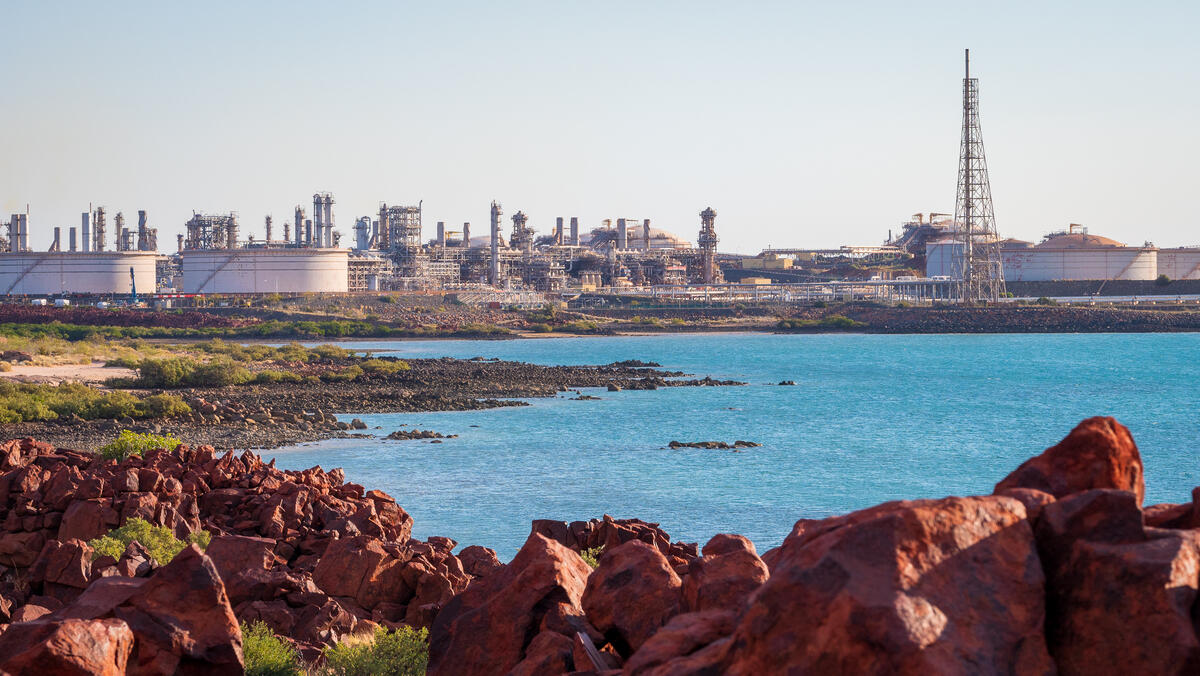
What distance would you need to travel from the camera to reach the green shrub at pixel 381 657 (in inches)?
314

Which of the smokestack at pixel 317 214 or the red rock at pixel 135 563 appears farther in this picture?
the smokestack at pixel 317 214

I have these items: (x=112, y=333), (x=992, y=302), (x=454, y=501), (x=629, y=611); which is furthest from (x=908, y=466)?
(x=992, y=302)

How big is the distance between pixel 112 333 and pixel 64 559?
71036mm

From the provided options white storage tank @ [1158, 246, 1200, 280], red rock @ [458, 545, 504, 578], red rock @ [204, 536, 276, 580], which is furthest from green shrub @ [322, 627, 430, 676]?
white storage tank @ [1158, 246, 1200, 280]

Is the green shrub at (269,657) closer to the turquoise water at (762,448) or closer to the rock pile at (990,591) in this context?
the rock pile at (990,591)

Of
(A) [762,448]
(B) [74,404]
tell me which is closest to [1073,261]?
(A) [762,448]

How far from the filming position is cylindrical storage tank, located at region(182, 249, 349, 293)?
109 meters

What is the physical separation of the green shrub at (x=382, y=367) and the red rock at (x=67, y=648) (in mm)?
45792

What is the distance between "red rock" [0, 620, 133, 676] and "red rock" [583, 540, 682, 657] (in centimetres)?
244

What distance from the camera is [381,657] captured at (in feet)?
27.1

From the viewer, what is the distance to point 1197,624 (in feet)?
14.2

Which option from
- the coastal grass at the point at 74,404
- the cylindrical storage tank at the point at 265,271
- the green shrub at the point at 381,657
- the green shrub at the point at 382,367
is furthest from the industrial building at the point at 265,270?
the green shrub at the point at 381,657

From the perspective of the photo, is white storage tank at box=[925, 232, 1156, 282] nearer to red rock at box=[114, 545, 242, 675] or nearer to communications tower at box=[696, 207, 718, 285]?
communications tower at box=[696, 207, 718, 285]

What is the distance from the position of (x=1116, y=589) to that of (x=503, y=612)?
3.63m
